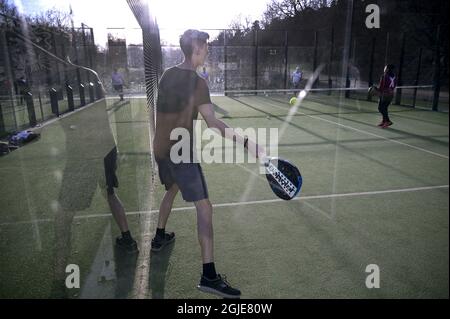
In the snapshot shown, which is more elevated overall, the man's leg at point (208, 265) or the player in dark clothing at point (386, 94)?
the player in dark clothing at point (386, 94)

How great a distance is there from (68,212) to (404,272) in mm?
4163

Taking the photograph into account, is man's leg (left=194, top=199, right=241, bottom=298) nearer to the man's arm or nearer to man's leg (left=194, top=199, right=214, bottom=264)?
man's leg (left=194, top=199, right=214, bottom=264)

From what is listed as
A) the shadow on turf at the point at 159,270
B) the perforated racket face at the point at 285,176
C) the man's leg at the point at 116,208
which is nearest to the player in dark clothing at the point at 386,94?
the perforated racket face at the point at 285,176

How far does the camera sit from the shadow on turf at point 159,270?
2976mm

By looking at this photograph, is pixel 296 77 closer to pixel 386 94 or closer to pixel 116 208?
pixel 386 94

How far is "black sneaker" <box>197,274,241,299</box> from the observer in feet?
9.39

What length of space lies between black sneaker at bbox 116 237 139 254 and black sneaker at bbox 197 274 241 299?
1007 mm

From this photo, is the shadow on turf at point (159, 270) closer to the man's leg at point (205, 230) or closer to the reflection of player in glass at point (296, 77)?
the man's leg at point (205, 230)

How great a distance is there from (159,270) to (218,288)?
0.70 m

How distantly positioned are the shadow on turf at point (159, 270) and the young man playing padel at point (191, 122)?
37 cm

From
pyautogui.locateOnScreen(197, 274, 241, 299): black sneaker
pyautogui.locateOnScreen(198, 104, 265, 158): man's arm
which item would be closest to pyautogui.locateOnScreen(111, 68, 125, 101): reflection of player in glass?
pyautogui.locateOnScreen(198, 104, 265, 158): man's arm

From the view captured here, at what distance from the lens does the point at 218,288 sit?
2.87 metres
